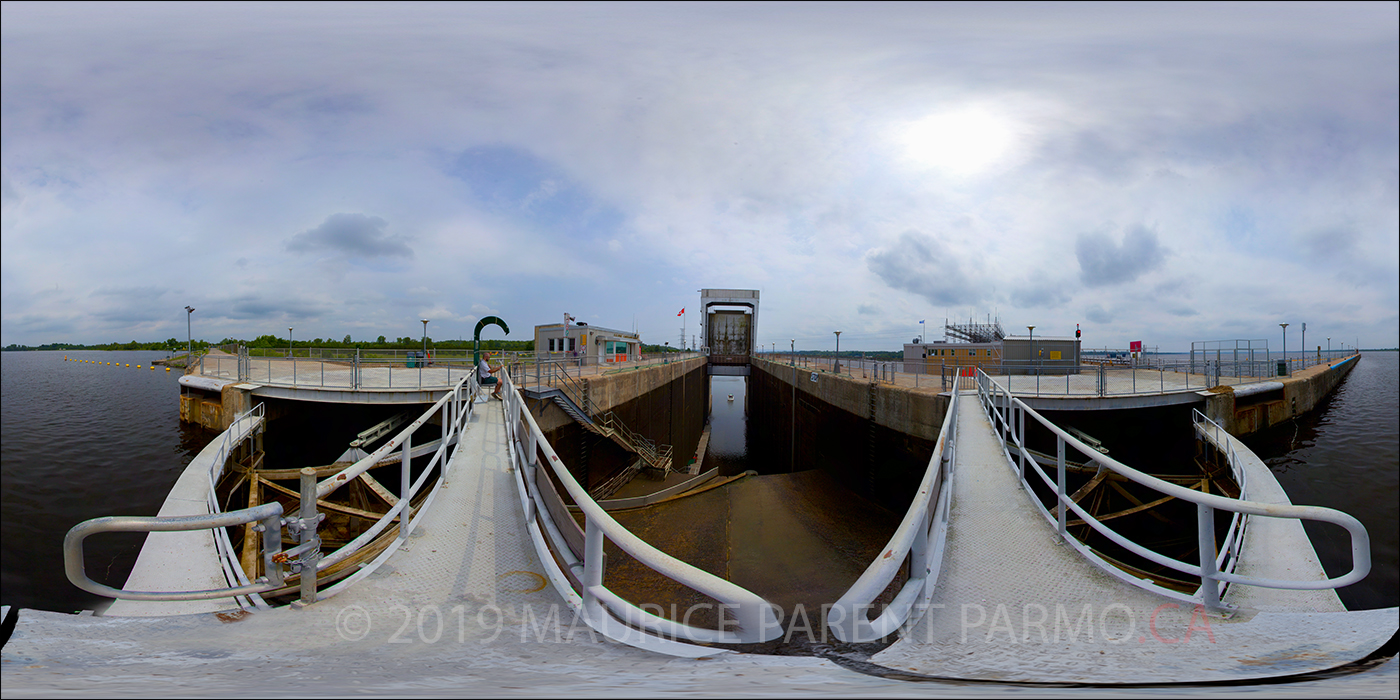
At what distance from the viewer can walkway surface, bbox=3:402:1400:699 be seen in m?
1.93

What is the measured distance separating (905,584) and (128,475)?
19.6 m

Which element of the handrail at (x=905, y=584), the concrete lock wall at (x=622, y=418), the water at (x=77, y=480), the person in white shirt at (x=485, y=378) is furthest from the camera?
the concrete lock wall at (x=622, y=418)

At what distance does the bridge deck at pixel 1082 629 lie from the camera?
223cm

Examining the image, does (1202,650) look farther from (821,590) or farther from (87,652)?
(87,652)

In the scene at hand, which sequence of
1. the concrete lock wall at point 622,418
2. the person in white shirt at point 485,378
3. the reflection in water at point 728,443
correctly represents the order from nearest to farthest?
the person in white shirt at point 485,378 → the concrete lock wall at point 622,418 → the reflection in water at point 728,443

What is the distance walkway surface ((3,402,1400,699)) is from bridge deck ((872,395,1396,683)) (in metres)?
0.02

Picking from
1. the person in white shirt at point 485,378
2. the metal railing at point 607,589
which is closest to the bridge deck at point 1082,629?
the metal railing at point 607,589

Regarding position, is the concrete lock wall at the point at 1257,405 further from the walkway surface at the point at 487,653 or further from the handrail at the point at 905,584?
the handrail at the point at 905,584

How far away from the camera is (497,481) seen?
5.39 metres

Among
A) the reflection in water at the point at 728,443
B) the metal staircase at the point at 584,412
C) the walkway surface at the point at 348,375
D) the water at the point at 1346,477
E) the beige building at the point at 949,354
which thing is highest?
the beige building at the point at 949,354

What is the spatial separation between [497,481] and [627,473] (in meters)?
10.4

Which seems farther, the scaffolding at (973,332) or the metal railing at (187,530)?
the scaffolding at (973,332)

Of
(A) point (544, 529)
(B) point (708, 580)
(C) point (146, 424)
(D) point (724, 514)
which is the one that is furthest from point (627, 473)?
(C) point (146, 424)

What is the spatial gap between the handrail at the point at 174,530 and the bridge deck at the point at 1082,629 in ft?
10.2
